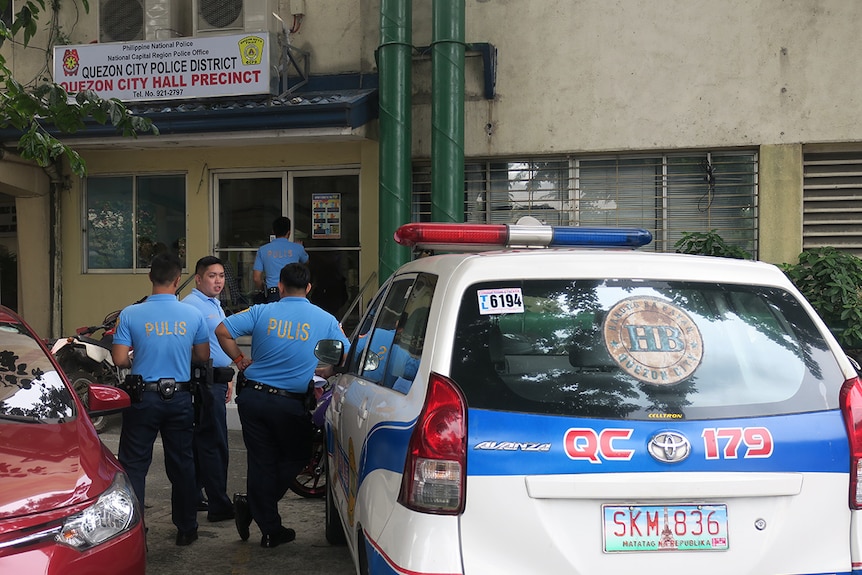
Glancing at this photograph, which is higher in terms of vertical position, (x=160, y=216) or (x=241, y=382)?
(x=160, y=216)

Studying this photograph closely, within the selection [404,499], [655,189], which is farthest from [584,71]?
[404,499]

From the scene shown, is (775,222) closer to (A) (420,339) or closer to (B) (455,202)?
(B) (455,202)

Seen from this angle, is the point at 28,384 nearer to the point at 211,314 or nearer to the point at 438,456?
the point at 211,314

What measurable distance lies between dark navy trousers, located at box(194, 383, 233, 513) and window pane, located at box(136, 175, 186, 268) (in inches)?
232

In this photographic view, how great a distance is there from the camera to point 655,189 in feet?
32.6

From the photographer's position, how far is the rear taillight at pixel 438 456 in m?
2.58

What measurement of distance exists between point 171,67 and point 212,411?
18.9 ft

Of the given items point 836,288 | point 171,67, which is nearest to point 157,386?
point 171,67

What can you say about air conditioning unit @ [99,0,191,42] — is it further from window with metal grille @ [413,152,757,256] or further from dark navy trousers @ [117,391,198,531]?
dark navy trousers @ [117,391,198,531]

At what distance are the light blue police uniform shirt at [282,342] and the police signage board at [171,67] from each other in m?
5.31

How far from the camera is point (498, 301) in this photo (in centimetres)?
287

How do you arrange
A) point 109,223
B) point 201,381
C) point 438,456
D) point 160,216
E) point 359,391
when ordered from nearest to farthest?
point 438,456 → point 359,391 → point 201,381 → point 160,216 → point 109,223

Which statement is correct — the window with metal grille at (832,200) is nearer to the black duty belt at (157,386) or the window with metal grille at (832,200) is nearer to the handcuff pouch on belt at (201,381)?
the handcuff pouch on belt at (201,381)

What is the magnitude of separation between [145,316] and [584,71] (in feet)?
21.4
